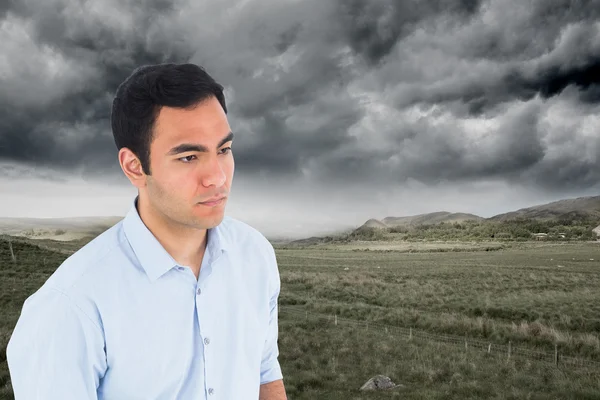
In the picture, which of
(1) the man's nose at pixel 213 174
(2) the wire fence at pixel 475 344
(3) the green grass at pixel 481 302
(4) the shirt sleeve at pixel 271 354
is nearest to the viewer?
(1) the man's nose at pixel 213 174

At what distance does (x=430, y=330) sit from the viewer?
21469 mm

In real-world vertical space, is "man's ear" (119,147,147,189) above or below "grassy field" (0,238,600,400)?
above

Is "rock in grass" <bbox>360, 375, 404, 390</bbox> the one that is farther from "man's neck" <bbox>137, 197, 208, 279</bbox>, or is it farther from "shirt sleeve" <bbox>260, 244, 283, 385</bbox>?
"man's neck" <bbox>137, 197, 208, 279</bbox>

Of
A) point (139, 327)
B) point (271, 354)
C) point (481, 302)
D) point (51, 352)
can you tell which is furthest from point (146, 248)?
point (481, 302)

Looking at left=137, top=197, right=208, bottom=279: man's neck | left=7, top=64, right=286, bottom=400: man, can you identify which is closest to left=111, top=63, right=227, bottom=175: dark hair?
left=7, top=64, right=286, bottom=400: man

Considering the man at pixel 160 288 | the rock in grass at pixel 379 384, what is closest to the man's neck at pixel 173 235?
the man at pixel 160 288

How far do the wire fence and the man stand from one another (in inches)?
647

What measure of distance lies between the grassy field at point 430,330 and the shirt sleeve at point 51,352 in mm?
11466

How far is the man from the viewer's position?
142 centimetres

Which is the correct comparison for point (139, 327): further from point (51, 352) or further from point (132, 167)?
point (132, 167)

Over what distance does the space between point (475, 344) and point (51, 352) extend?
19871 millimetres

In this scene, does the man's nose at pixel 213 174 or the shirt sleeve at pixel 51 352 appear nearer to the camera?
the shirt sleeve at pixel 51 352

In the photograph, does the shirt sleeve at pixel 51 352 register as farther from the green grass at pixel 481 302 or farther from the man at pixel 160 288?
the green grass at pixel 481 302

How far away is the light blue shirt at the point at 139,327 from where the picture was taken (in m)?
1.40
